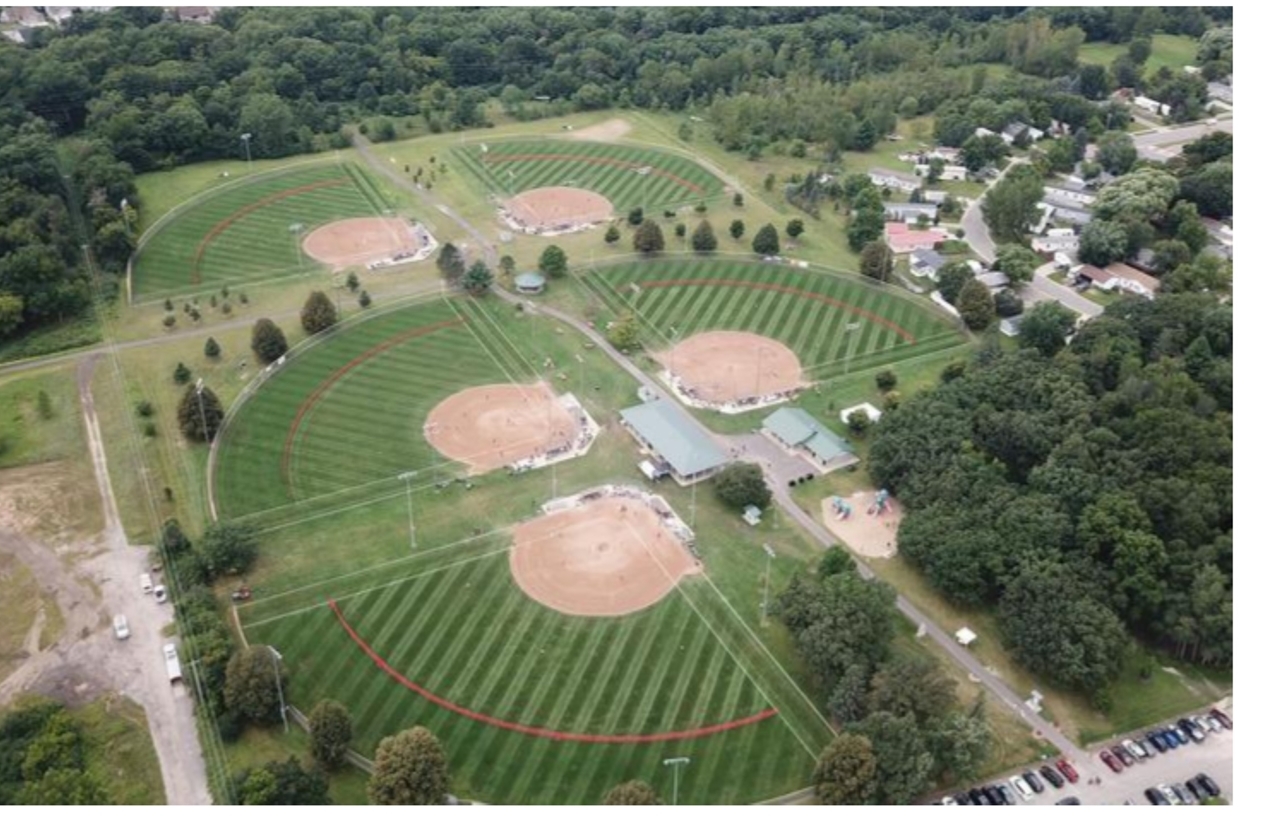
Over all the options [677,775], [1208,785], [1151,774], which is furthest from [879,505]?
[677,775]

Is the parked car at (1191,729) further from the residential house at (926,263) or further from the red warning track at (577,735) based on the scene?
the residential house at (926,263)

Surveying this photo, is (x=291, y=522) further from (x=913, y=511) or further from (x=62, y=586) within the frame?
(x=913, y=511)

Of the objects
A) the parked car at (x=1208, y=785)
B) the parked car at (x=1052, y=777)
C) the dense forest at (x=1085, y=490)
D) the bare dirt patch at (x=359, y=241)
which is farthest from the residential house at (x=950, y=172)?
the parked car at (x=1052, y=777)

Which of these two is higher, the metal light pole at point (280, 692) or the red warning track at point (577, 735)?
the metal light pole at point (280, 692)

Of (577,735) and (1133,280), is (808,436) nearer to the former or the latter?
(577,735)

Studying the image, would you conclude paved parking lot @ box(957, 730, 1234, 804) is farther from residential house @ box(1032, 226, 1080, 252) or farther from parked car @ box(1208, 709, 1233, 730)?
residential house @ box(1032, 226, 1080, 252)

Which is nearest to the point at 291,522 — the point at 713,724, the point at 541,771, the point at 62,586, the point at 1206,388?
the point at 62,586
